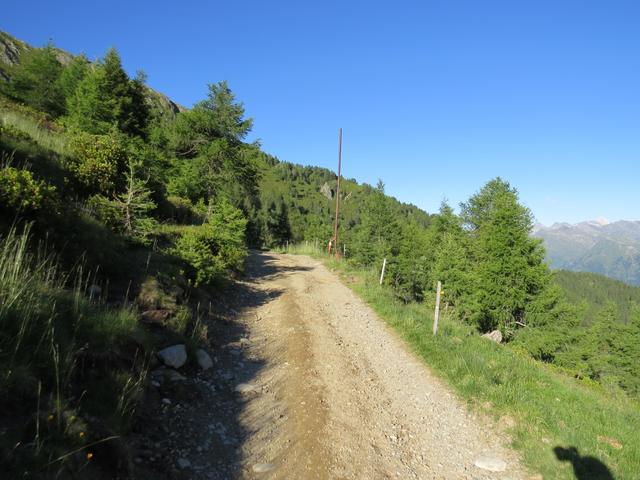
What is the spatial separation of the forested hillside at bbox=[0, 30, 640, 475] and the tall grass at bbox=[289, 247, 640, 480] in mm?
5647

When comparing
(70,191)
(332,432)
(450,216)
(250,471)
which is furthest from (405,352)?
(450,216)

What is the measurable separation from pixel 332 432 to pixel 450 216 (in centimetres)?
3788

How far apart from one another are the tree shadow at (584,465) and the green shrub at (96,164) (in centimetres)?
1168

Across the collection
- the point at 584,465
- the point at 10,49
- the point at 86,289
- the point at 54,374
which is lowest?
the point at 584,465

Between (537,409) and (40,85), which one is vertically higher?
(40,85)

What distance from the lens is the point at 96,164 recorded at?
9.98 metres

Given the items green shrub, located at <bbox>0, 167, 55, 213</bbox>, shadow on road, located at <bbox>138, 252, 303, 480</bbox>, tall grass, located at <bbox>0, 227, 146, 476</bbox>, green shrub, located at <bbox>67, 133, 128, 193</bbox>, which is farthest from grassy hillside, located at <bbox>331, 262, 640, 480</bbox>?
green shrub, located at <bbox>67, 133, 128, 193</bbox>

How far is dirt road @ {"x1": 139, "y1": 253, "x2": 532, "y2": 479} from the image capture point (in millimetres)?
4531

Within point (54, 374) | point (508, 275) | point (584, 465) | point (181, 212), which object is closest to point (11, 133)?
Answer: point (54, 374)

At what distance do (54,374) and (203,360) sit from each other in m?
3.40

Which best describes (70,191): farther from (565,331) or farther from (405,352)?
(565,331)

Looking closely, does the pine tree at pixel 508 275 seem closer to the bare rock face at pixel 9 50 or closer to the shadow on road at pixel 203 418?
the shadow on road at pixel 203 418

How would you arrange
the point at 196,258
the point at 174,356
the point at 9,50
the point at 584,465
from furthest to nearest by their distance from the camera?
the point at 9,50
the point at 196,258
the point at 174,356
the point at 584,465

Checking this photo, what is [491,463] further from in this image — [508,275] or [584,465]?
[508,275]
